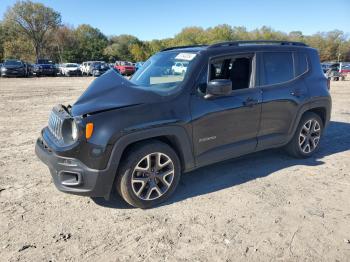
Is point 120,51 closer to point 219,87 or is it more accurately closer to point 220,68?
point 220,68

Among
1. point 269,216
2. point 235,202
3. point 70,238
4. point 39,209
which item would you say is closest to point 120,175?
point 70,238

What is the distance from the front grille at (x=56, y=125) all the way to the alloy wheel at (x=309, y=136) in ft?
12.3

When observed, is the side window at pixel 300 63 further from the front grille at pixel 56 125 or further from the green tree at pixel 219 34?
the green tree at pixel 219 34

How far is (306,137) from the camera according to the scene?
548 cm

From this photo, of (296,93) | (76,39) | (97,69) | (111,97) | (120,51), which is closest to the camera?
(111,97)

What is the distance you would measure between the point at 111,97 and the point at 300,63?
10.5ft

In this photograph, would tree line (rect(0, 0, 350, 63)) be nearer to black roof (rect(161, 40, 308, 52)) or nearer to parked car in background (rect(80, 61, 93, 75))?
parked car in background (rect(80, 61, 93, 75))

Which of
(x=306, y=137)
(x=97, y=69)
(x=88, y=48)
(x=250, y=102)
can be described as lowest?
(x=306, y=137)

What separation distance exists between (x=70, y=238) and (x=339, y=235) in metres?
2.69

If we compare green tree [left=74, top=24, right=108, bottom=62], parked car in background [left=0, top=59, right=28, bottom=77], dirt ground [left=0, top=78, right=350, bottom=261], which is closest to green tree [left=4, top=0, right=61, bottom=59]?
green tree [left=74, top=24, right=108, bottom=62]

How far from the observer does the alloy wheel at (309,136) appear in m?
5.43

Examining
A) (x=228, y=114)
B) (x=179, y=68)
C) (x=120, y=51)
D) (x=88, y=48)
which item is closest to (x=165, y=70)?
(x=179, y=68)

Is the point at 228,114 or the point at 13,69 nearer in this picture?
the point at 228,114

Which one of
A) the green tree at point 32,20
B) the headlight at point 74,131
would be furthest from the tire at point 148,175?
the green tree at point 32,20
